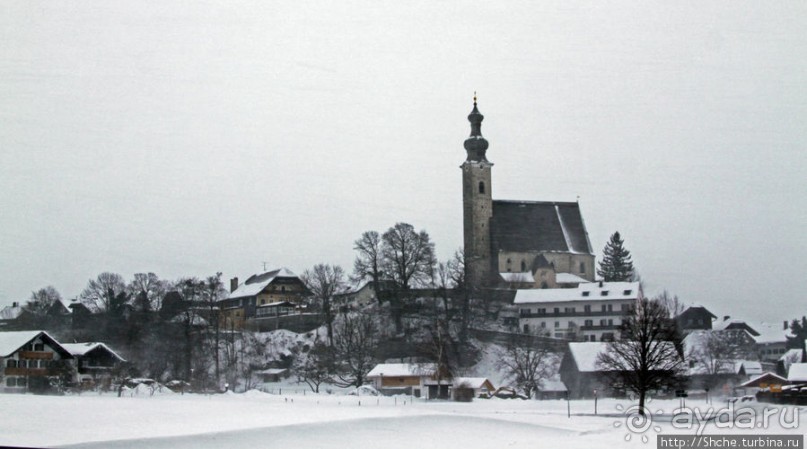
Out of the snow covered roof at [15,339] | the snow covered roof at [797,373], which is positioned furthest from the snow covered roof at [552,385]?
the snow covered roof at [15,339]

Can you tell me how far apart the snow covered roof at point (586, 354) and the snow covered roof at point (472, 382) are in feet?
8.38

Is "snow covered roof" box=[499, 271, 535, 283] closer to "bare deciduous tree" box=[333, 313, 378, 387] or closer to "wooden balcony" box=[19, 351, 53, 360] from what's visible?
"bare deciduous tree" box=[333, 313, 378, 387]

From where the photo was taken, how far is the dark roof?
42.6 m

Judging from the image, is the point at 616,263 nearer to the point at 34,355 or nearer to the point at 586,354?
the point at 586,354

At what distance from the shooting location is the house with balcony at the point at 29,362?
19.4m

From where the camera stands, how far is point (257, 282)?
32.8 metres

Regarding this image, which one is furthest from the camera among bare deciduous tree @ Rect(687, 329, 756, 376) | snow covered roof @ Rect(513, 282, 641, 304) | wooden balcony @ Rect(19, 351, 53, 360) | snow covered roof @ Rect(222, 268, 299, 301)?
snow covered roof @ Rect(513, 282, 641, 304)

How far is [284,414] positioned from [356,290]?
46.3ft

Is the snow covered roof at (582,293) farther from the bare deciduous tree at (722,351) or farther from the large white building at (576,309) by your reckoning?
the bare deciduous tree at (722,351)

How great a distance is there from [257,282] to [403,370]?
27.0ft

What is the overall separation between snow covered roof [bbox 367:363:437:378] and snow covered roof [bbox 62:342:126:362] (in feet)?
25.8

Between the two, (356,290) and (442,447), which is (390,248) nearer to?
(356,290)

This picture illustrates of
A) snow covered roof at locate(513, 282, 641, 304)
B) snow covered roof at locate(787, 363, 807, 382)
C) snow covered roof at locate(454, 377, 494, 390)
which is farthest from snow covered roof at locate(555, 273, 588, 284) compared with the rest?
snow covered roof at locate(787, 363, 807, 382)

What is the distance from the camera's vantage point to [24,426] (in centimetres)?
1545
